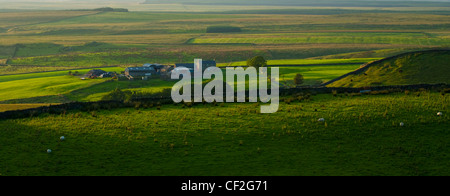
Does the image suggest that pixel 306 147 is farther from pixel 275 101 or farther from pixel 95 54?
pixel 95 54

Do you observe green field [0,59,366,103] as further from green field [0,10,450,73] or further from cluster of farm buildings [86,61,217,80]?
green field [0,10,450,73]

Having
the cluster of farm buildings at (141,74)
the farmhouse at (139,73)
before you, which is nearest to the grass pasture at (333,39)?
the cluster of farm buildings at (141,74)

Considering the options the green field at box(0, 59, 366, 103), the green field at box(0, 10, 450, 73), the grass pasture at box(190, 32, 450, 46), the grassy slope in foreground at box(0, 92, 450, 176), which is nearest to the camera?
the grassy slope in foreground at box(0, 92, 450, 176)

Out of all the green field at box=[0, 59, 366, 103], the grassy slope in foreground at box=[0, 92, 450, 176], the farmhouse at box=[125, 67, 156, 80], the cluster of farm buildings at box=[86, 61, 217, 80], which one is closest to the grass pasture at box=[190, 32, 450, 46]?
the green field at box=[0, 59, 366, 103]

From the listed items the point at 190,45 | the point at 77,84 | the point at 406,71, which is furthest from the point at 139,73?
the point at 190,45

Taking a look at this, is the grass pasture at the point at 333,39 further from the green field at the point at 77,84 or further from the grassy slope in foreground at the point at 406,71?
the grassy slope in foreground at the point at 406,71
